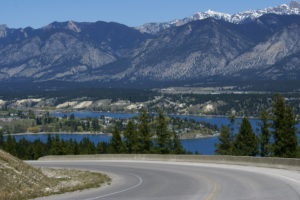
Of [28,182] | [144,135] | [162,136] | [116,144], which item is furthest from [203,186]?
[116,144]

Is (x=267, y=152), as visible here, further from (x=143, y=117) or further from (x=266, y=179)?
(x=266, y=179)

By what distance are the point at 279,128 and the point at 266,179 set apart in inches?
2084

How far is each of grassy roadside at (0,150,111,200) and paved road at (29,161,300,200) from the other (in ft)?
4.48

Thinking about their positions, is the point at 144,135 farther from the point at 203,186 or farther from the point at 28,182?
the point at 203,186

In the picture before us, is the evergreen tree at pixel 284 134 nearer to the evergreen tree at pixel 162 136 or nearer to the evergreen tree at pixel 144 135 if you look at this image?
the evergreen tree at pixel 162 136

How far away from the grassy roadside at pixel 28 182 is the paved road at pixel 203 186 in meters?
1.37

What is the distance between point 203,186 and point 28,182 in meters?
10.6

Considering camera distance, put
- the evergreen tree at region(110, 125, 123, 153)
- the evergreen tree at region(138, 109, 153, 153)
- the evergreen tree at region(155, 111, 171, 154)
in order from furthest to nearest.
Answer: the evergreen tree at region(110, 125, 123, 153)
the evergreen tree at region(138, 109, 153, 153)
the evergreen tree at region(155, 111, 171, 154)

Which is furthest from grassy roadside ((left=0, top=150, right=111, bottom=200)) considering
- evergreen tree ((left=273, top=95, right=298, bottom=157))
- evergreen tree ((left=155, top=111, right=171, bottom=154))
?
evergreen tree ((left=155, top=111, right=171, bottom=154))

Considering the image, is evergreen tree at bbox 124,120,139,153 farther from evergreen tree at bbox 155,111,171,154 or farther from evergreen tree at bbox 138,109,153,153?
evergreen tree at bbox 155,111,171,154

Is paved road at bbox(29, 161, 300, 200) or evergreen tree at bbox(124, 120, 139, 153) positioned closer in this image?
paved road at bbox(29, 161, 300, 200)

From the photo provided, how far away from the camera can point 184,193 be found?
31.7 meters

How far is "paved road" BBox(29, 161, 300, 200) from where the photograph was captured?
30.1 meters

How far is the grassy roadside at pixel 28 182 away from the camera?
108 feet
